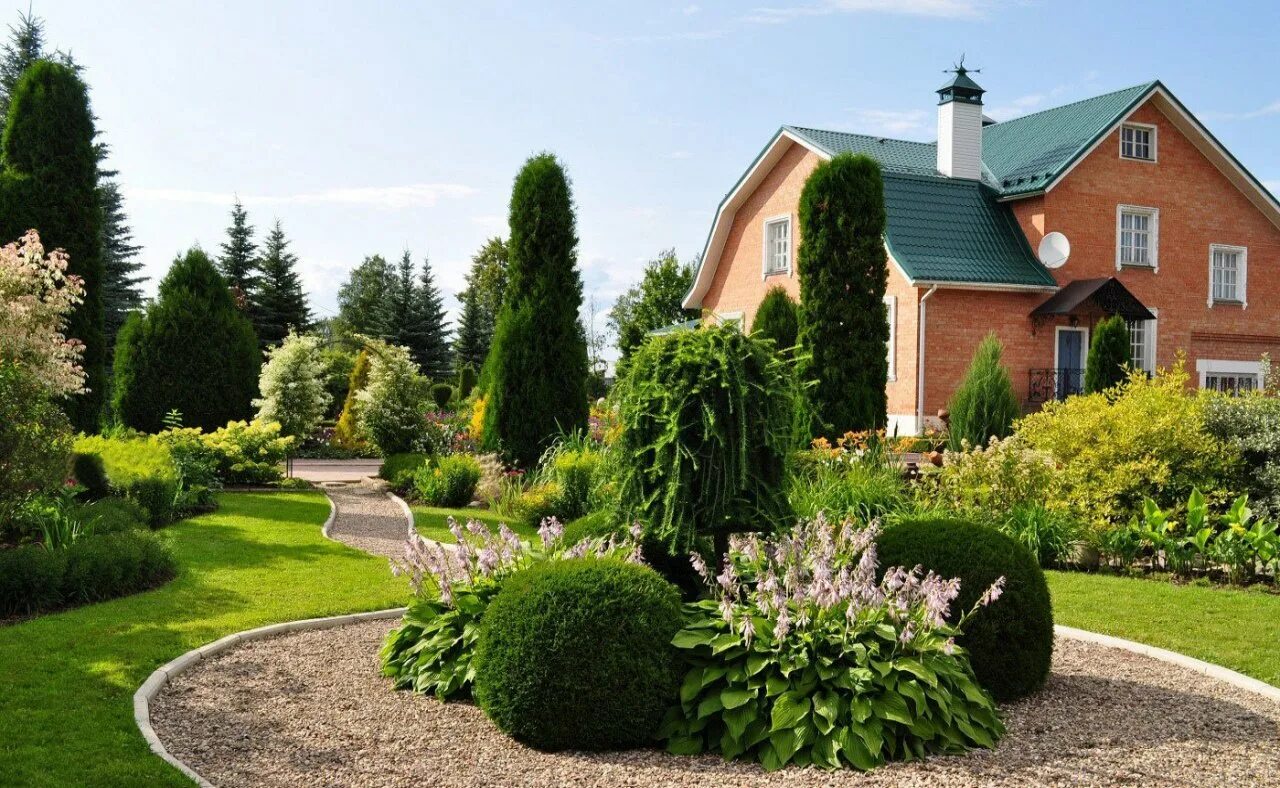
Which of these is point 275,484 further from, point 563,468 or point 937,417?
point 937,417

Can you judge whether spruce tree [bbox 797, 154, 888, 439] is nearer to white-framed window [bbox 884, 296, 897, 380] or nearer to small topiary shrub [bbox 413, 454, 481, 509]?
white-framed window [bbox 884, 296, 897, 380]

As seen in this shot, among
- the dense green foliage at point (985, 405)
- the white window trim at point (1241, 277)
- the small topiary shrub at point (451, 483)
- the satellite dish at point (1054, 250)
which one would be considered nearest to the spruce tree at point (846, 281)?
the dense green foliage at point (985, 405)

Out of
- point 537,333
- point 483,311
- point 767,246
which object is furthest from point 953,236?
point 483,311

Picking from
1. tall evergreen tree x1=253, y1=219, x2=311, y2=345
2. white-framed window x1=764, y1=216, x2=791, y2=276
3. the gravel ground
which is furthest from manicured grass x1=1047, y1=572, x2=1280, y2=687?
tall evergreen tree x1=253, y1=219, x2=311, y2=345

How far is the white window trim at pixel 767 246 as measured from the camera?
968 inches

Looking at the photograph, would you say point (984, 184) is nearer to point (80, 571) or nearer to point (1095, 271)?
point (1095, 271)

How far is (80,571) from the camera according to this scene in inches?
312

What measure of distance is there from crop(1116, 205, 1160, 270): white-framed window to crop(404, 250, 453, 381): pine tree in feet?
86.0

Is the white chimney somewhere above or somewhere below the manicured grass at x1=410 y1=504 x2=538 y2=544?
above

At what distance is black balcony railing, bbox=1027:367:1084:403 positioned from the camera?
22969 millimetres

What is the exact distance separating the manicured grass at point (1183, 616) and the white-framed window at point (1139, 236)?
17245 millimetres

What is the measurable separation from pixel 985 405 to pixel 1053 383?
17.6 feet

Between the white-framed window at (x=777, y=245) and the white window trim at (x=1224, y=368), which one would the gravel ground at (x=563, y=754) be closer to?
the white-framed window at (x=777, y=245)

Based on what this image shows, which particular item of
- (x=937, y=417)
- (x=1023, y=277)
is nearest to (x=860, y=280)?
(x=937, y=417)
